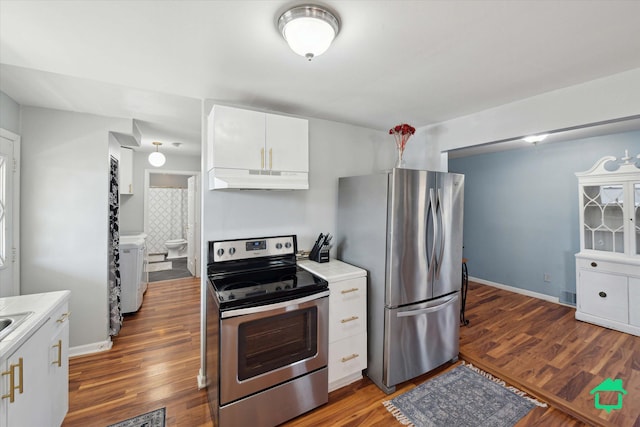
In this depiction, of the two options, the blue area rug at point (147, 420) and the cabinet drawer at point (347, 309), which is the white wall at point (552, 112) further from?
the blue area rug at point (147, 420)

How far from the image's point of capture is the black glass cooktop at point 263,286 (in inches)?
65.0

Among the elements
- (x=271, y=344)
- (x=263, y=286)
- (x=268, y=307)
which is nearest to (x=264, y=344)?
(x=271, y=344)

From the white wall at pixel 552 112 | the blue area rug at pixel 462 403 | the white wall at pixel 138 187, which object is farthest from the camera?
the white wall at pixel 138 187

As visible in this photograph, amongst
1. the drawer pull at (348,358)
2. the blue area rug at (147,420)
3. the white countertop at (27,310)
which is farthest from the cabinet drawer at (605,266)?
the white countertop at (27,310)

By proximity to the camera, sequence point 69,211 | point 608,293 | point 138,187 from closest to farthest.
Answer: point 69,211 < point 608,293 < point 138,187

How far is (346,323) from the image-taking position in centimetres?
214

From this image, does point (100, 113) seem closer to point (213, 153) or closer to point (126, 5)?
point (213, 153)

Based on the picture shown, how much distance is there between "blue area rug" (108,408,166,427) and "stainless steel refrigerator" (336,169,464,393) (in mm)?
1609

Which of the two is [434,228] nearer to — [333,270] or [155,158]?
[333,270]

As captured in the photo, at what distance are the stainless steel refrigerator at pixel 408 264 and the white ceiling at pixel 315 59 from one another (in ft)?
2.37

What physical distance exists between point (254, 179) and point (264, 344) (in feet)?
3.84

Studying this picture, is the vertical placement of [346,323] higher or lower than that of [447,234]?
lower

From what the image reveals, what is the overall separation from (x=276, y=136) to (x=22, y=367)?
6.34ft

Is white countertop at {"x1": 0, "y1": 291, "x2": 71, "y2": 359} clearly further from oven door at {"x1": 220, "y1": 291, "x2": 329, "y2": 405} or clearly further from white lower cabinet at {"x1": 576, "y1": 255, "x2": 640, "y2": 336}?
white lower cabinet at {"x1": 576, "y1": 255, "x2": 640, "y2": 336}
